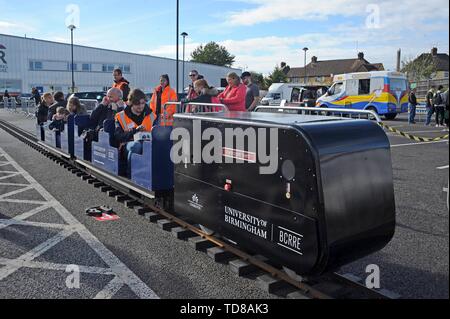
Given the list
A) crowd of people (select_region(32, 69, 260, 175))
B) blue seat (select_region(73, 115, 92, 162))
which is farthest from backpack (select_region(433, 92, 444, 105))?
blue seat (select_region(73, 115, 92, 162))

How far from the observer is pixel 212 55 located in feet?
325

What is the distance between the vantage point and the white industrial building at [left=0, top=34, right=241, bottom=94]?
159 feet

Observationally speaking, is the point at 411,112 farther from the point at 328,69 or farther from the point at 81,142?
the point at 328,69

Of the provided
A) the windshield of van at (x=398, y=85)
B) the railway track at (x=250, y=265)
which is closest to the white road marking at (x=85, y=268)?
the railway track at (x=250, y=265)

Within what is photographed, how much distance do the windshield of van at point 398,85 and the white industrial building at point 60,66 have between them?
35.8 m

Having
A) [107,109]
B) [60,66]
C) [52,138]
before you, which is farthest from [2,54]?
[107,109]

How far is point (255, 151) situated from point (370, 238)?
128cm

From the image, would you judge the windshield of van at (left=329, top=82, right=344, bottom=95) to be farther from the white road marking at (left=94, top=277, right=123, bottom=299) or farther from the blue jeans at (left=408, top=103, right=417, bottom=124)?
the white road marking at (left=94, top=277, right=123, bottom=299)

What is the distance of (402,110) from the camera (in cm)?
2398

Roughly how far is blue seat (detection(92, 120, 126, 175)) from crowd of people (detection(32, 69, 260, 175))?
0.30ft

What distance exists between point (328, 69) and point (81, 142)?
8118 cm
